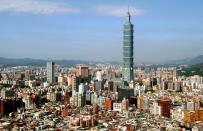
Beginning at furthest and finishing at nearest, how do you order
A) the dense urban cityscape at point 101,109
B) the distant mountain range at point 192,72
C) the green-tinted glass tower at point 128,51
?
1. the distant mountain range at point 192,72
2. the green-tinted glass tower at point 128,51
3. the dense urban cityscape at point 101,109

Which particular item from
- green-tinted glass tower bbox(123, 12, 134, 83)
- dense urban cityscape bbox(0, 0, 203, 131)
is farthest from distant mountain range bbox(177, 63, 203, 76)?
dense urban cityscape bbox(0, 0, 203, 131)

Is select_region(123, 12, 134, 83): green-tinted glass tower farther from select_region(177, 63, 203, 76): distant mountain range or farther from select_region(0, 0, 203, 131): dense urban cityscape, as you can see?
select_region(177, 63, 203, 76): distant mountain range

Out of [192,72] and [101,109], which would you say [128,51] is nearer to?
[192,72]

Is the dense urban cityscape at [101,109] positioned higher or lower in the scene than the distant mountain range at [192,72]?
lower

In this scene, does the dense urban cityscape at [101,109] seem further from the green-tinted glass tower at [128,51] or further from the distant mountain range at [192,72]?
the distant mountain range at [192,72]

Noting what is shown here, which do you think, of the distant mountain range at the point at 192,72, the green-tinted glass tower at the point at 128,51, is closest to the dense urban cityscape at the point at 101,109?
the green-tinted glass tower at the point at 128,51

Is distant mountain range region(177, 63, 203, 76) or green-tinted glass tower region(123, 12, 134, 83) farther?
distant mountain range region(177, 63, 203, 76)

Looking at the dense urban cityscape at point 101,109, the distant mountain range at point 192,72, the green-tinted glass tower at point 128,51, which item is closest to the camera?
the dense urban cityscape at point 101,109

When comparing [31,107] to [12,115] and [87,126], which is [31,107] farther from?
[87,126]

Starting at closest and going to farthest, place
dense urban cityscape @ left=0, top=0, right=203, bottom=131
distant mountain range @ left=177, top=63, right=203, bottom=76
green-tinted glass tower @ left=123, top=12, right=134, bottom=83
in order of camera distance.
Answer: dense urban cityscape @ left=0, top=0, right=203, bottom=131 → green-tinted glass tower @ left=123, top=12, right=134, bottom=83 → distant mountain range @ left=177, top=63, right=203, bottom=76
